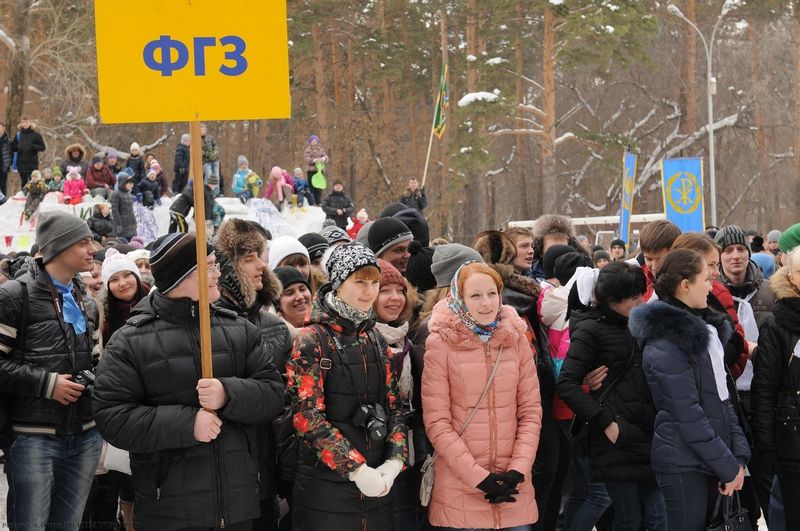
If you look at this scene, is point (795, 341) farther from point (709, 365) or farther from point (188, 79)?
point (188, 79)

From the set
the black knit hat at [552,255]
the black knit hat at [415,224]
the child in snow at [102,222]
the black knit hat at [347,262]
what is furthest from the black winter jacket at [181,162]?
the black knit hat at [347,262]

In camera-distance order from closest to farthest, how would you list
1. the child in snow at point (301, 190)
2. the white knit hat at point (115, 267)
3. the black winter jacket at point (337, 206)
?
the white knit hat at point (115, 267) → the black winter jacket at point (337, 206) → the child in snow at point (301, 190)

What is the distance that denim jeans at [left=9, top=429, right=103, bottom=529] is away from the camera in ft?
14.2

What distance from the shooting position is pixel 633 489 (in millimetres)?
4879

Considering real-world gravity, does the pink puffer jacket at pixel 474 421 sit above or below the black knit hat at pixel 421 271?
below

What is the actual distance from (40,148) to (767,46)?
33095mm

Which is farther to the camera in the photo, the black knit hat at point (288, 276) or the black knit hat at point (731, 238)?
the black knit hat at point (731, 238)

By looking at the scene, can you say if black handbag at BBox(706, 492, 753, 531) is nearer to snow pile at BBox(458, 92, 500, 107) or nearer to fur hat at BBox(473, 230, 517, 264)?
fur hat at BBox(473, 230, 517, 264)

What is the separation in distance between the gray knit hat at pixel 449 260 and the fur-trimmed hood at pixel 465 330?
0.53 m

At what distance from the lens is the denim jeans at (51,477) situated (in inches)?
171

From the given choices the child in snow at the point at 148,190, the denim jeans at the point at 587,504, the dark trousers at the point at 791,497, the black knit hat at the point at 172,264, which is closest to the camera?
the black knit hat at the point at 172,264

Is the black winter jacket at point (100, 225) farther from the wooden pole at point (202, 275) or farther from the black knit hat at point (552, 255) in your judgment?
the wooden pole at point (202, 275)

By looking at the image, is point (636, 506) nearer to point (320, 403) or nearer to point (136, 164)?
point (320, 403)

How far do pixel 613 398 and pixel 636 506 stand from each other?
1.89ft
